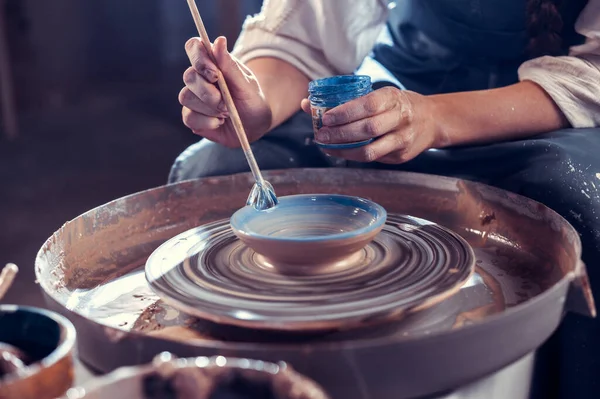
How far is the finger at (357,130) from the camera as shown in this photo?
1098 mm

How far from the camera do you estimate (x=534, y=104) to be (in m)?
1.31

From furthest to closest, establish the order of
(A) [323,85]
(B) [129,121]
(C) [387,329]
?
(B) [129,121]
(A) [323,85]
(C) [387,329]

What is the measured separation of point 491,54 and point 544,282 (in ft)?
2.30

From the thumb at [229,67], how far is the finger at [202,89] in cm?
5

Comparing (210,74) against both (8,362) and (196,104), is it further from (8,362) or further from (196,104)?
(8,362)

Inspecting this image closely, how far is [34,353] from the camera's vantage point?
0.67m

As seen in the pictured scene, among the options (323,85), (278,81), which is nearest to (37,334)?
(323,85)

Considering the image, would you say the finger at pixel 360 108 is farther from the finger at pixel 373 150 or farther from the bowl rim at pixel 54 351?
the bowl rim at pixel 54 351

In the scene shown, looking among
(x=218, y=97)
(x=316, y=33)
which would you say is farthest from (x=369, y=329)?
(x=316, y=33)

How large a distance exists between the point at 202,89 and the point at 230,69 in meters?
0.08

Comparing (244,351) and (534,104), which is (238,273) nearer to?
(244,351)

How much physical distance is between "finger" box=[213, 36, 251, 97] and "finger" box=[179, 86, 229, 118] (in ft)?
0.21

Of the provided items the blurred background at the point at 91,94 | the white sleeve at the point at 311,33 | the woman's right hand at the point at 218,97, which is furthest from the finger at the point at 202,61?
the blurred background at the point at 91,94

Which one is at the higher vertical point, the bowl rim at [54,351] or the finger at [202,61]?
the finger at [202,61]
